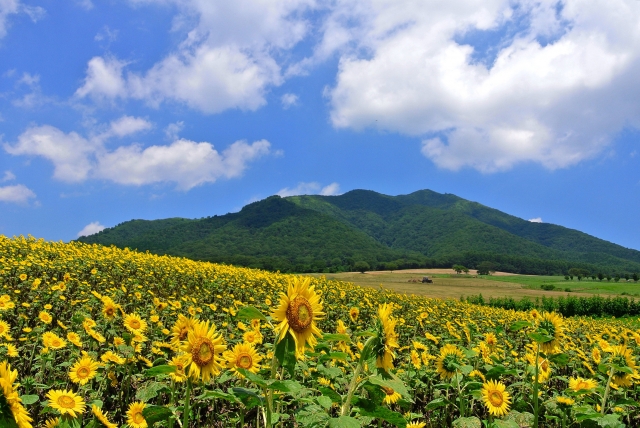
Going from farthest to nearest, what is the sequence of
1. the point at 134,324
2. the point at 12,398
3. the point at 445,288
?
the point at 445,288 < the point at 134,324 < the point at 12,398

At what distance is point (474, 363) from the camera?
4.76m

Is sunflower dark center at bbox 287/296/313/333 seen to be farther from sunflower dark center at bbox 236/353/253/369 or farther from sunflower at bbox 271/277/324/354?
sunflower dark center at bbox 236/353/253/369

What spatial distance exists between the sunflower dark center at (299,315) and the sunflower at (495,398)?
215 centimetres

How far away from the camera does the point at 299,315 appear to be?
1.90 meters

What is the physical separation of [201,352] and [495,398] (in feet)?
8.30

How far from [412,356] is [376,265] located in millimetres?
96431

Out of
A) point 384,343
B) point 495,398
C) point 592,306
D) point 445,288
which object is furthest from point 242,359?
point 445,288

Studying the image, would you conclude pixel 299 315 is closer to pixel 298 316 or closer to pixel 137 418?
pixel 298 316

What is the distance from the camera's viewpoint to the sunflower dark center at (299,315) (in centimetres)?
188

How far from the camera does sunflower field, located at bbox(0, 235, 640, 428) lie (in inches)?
77.4

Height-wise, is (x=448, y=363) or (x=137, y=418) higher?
(x=448, y=363)

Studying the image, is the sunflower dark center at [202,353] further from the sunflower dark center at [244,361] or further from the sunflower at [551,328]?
the sunflower at [551,328]

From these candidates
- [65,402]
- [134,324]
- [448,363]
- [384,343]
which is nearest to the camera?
[384,343]

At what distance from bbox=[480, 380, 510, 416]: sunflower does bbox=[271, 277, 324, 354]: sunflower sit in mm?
2075
